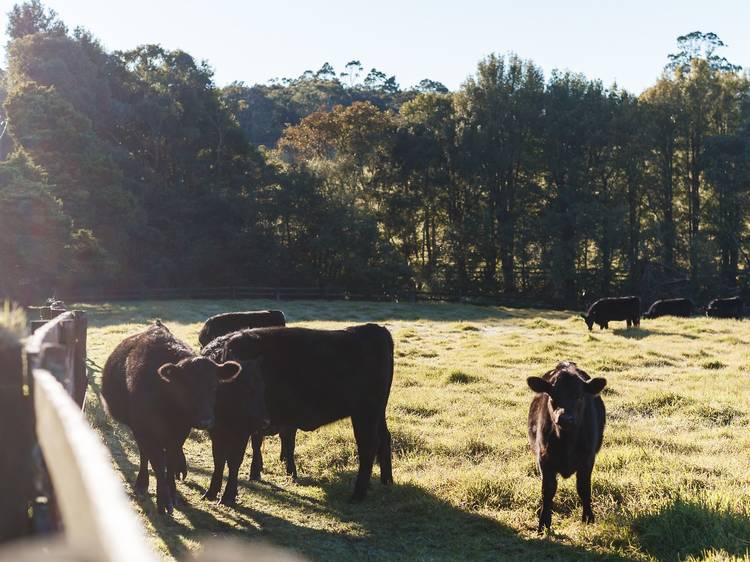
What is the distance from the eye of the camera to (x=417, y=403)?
1212cm

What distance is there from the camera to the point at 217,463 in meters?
7.44

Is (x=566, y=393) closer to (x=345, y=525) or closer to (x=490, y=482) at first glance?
(x=490, y=482)

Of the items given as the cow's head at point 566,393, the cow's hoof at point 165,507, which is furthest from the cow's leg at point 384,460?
the cow's hoof at point 165,507

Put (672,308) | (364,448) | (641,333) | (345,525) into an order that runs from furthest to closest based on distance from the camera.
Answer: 1. (672,308)
2. (641,333)
3. (364,448)
4. (345,525)

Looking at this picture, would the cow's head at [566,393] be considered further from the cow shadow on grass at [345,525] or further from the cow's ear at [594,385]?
the cow shadow on grass at [345,525]

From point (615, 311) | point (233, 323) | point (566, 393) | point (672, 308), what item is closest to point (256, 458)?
point (566, 393)

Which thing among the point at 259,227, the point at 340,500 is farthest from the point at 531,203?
the point at 340,500

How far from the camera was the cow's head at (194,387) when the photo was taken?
6.79m

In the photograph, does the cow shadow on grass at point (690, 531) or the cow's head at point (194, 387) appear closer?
the cow shadow on grass at point (690, 531)

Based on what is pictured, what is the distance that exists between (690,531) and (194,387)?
4.53 metres

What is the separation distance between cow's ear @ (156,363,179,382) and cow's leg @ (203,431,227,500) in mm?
932

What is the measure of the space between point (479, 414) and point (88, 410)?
20.0 ft

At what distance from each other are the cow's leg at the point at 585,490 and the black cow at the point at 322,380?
230 centimetres

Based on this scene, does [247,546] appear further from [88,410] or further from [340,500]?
[88,410]
